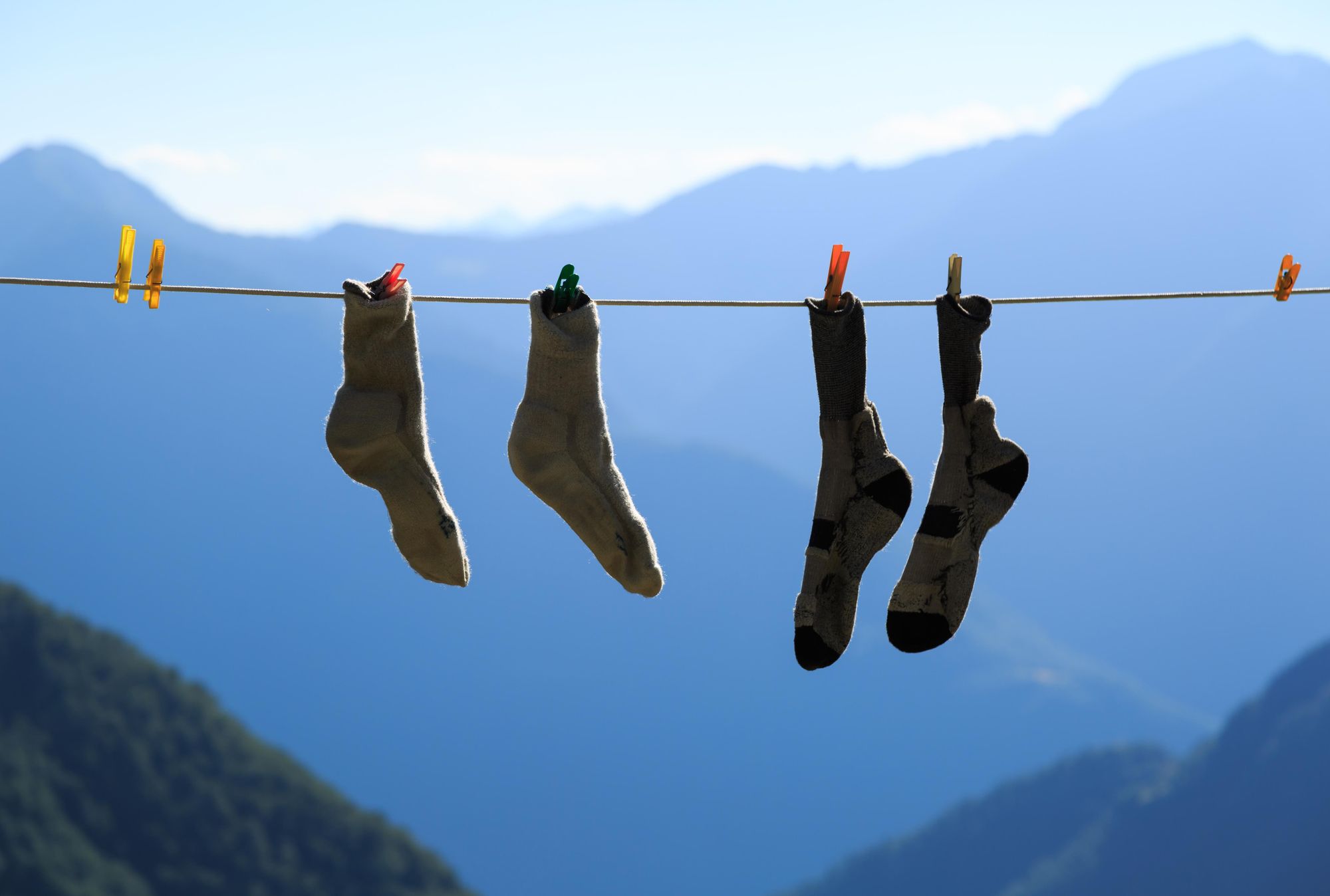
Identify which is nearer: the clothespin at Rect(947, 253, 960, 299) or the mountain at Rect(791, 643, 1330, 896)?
the clothespin at Rect(947, 253, 960, 299)

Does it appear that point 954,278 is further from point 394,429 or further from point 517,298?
point 394,429

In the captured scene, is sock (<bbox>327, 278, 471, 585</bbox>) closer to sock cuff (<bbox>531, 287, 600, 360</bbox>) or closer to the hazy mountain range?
sock cuff (<bbox>531, 287, 600, 360</bbox>)

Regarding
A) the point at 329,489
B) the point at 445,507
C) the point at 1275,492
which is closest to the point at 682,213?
the point at 329,489

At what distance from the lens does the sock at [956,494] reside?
227cm

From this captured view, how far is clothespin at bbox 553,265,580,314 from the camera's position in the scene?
224 cm

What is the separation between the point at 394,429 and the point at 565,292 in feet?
1.20

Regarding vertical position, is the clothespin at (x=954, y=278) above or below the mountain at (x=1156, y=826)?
above

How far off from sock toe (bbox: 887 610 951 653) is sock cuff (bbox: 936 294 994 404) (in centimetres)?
37

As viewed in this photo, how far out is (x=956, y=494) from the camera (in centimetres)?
232

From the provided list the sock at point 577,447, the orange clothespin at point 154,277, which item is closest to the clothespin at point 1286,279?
the sock at point 577,447

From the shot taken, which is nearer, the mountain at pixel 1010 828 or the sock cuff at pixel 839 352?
the sock cuff at pixel 839 352

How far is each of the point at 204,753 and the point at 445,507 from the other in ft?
86.8

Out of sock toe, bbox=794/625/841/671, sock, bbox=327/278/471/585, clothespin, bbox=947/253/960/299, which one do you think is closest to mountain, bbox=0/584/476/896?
sock, bbox=327/278/471/585

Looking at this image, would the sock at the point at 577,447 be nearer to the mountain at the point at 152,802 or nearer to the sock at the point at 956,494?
the sock at the point at 956,494
